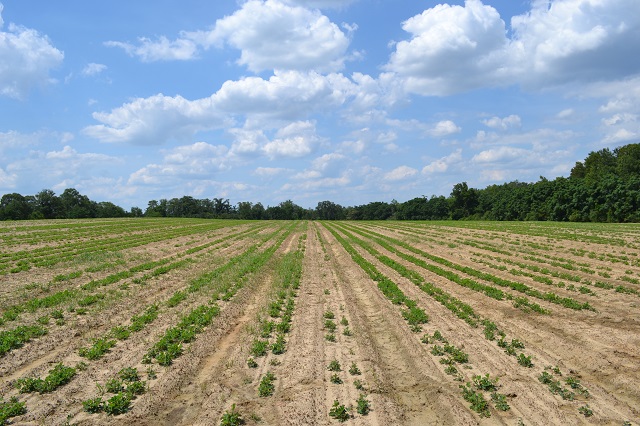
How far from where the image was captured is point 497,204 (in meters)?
106

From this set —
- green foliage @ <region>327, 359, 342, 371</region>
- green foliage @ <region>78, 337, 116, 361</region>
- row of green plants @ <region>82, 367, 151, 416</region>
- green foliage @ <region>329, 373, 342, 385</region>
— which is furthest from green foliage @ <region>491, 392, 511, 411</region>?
green foliage @ <region>78, 337, 116, 361</region>

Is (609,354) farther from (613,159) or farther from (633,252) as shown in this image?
(613,159)

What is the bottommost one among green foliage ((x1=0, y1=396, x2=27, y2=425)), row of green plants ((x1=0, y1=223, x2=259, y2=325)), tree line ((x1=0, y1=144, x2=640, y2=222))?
green foliage ((x1=0, y1=396, x2=27, y2=425))

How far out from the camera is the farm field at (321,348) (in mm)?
6969

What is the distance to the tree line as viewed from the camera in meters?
69.9

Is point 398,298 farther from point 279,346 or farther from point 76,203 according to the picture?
point 76,203

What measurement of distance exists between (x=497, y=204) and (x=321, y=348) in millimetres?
105741

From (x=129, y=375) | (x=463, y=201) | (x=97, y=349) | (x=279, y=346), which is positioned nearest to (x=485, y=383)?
(x=279, y=346)

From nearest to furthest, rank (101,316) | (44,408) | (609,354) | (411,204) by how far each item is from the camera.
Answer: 1. (44,408)
2. (609,354)
3. (101,316)
4. (411,204)

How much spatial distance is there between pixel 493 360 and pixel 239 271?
1414 cm

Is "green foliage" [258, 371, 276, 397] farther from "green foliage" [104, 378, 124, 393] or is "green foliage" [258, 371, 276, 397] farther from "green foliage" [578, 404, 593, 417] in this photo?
"green foliage" [578, 404, 593, 417]

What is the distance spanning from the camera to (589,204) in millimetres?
73438

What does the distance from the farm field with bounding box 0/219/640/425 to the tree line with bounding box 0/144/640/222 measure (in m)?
59.6

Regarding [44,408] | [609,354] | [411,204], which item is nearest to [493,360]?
[609,354]
